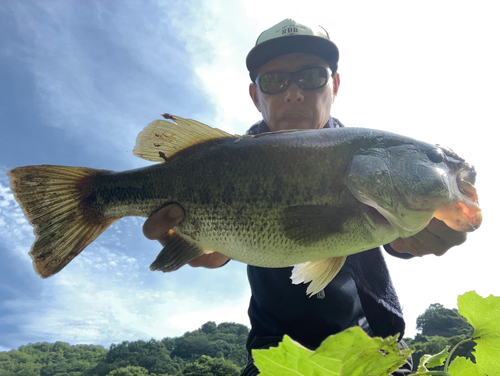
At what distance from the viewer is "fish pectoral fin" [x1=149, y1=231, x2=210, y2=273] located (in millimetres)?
2326

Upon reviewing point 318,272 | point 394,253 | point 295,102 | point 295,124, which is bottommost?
point 318,272

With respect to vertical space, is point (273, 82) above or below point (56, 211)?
Answer: above

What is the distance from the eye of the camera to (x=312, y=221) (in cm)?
203

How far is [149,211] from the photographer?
8.14ft

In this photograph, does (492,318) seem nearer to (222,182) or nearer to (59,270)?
(222,182)

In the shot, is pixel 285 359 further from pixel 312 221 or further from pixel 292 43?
pixel 292 43

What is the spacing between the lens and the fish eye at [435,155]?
212 cm

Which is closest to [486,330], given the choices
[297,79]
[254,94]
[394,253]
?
[394,253]

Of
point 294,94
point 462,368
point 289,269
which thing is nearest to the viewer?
point 462,368

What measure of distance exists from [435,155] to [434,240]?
67cm

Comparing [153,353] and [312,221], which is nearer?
[312,221]

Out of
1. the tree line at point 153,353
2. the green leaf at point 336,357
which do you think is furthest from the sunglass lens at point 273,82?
the tree line at point 153,353

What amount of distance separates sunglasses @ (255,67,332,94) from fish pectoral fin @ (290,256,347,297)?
246 centimetres

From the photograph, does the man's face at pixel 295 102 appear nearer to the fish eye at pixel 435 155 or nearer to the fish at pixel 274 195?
the fish at pixel 274 195
